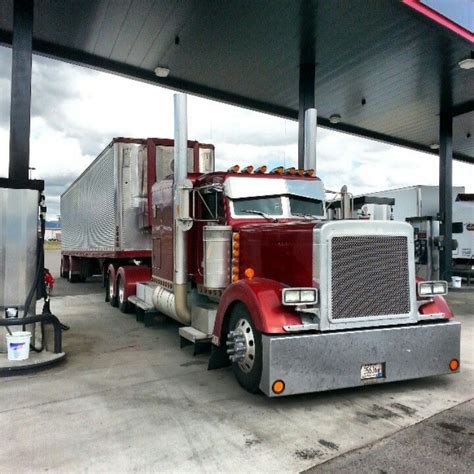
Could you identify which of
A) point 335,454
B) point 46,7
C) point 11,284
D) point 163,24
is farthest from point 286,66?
point 335,454

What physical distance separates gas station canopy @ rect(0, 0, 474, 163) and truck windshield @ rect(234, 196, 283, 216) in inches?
162

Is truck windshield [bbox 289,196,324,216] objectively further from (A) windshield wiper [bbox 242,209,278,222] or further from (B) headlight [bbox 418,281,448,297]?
(B) headlight [bbox 418,281,448,297]

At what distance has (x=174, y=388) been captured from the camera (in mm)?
5148

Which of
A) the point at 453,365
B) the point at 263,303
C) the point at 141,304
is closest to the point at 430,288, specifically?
the point at 453,365

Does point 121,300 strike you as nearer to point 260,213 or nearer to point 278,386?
point 260,213

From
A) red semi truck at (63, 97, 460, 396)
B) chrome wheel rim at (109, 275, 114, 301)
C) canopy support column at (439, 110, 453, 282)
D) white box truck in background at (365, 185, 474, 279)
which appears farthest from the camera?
white box truck in background at (365, 185, 474, 279)

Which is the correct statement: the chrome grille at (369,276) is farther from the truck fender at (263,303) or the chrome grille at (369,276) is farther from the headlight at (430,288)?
the truck fender at (263,303)

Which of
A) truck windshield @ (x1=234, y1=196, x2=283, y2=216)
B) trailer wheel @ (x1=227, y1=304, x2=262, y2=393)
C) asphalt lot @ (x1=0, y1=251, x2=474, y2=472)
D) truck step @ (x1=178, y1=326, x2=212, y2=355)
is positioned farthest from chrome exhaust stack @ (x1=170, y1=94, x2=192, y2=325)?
trailer wheel @ (x1=227, y1=304, x2=262, y2=393)

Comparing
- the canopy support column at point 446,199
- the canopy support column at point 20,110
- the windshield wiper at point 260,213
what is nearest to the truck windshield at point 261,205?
the windshield wiper at point 260,213

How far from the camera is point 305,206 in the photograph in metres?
6.49

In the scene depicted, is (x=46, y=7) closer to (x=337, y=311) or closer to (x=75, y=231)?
(x=337, y=311)

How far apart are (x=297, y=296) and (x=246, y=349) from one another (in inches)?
32.3

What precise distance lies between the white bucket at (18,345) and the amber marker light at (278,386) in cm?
327

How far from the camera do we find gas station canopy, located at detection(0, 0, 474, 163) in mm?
8641
